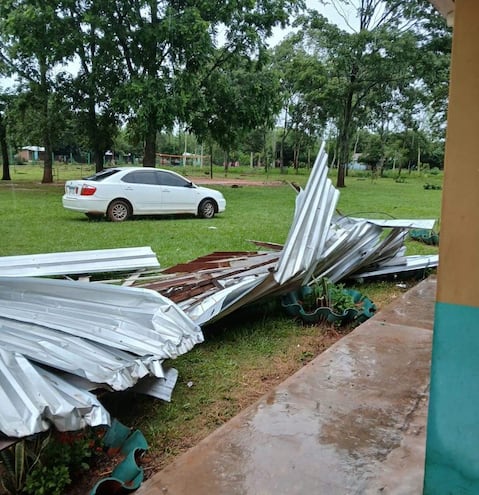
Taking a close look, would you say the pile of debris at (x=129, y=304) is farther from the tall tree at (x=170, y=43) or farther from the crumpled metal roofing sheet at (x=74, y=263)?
the tall tree at (x=170, y=43)

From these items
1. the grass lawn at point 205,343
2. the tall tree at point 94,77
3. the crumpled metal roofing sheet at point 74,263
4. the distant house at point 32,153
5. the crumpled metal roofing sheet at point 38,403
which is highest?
the tall tree at point 94,77

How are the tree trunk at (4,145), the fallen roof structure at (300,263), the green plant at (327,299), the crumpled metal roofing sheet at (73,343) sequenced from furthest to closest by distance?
1. the tree trunk at (4,145)
2. the green plant at (327,299)
3. the fallen roof structure at (300,263)
4. the crumpled metal roofing sheet at (73,343)

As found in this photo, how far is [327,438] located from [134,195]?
961 cm

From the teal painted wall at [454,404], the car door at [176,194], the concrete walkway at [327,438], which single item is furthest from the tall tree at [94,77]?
the teal painted wall at [454,404]

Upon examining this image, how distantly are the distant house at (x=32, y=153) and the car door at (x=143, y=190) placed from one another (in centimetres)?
1446

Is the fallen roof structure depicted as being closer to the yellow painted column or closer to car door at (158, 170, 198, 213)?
the yellow painted column

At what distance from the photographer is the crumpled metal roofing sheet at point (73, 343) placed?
2180mm

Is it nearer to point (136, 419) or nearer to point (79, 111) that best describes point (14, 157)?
point (79, 111)

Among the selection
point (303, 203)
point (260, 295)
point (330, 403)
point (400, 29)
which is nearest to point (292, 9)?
point (400, 29)

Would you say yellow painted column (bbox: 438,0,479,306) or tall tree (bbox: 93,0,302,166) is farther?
tall tree (bbox: 93,0,302,166)

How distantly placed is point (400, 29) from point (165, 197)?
1655cm

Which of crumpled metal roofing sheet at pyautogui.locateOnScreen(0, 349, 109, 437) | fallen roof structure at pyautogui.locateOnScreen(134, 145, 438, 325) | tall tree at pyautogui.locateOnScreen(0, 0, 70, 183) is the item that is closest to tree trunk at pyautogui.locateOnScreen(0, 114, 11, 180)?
tall tree at pyautogui.locateOnScreen(0, 0, 70, 183)

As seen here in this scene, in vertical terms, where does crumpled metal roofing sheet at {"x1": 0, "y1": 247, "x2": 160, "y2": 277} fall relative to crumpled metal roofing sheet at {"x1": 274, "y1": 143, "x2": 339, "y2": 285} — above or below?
below

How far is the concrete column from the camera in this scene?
1.67 m
